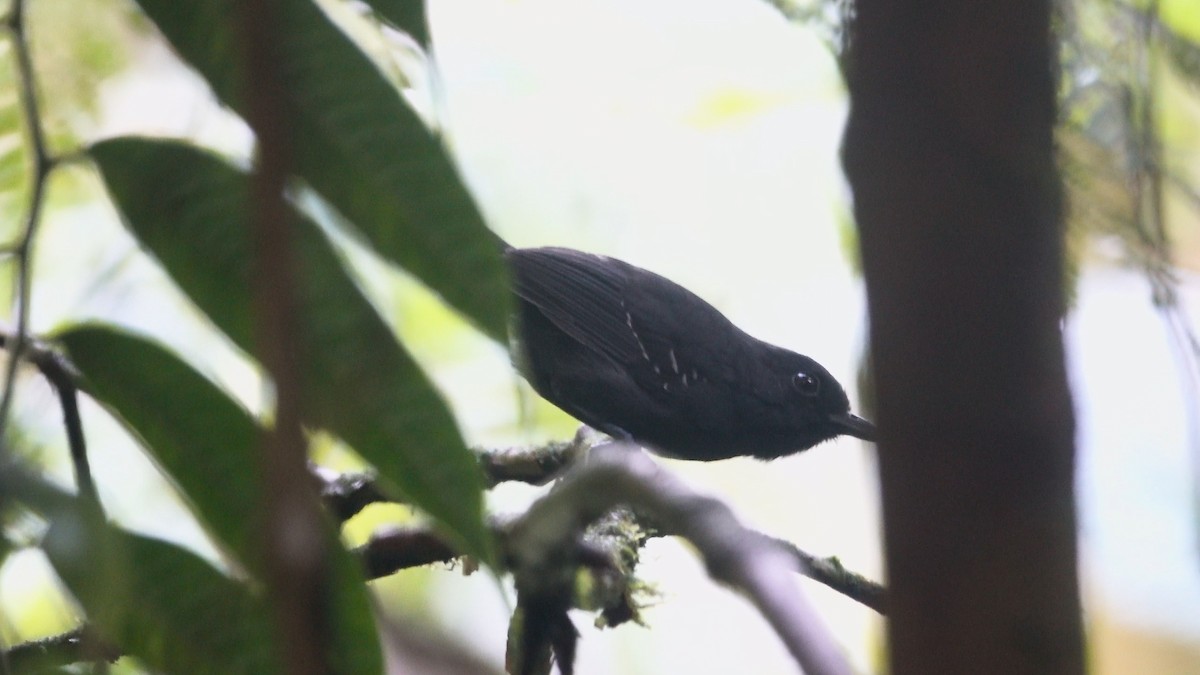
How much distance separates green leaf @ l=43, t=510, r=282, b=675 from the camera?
0.86 meters

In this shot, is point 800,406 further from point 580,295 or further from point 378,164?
point 378,164

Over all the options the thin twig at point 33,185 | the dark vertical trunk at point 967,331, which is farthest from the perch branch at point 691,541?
the thin twig at point 33,185

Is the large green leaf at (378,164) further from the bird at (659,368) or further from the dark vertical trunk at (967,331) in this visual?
the bird at (659,368)

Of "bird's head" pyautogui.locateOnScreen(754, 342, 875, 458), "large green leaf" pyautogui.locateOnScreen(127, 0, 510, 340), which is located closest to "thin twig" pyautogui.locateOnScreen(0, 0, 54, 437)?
"large green leaf" pyautogui.locateOnScreen(127, 0, 510, 340)

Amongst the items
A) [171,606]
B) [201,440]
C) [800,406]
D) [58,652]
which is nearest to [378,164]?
[201,440]

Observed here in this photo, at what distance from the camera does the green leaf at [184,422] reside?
0.89m

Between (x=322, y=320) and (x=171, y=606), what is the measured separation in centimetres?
28

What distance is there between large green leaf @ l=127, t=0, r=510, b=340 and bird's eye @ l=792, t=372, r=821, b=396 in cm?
254

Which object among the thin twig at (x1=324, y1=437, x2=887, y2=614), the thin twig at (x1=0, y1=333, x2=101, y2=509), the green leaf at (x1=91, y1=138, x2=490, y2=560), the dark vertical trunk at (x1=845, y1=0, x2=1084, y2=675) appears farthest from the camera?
the thin twig at (x1=324, y1=437, x2=887, y2=614)

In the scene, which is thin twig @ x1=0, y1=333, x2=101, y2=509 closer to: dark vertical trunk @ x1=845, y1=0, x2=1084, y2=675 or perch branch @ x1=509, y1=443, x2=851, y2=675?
perch branch @ x1=509, y1=443, x2=851, y2=675

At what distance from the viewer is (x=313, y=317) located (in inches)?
32.4

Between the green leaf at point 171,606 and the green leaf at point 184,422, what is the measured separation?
0.13ft

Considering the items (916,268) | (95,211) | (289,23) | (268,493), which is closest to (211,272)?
(289,23)

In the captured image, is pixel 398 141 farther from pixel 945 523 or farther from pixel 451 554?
pixel 451 554
